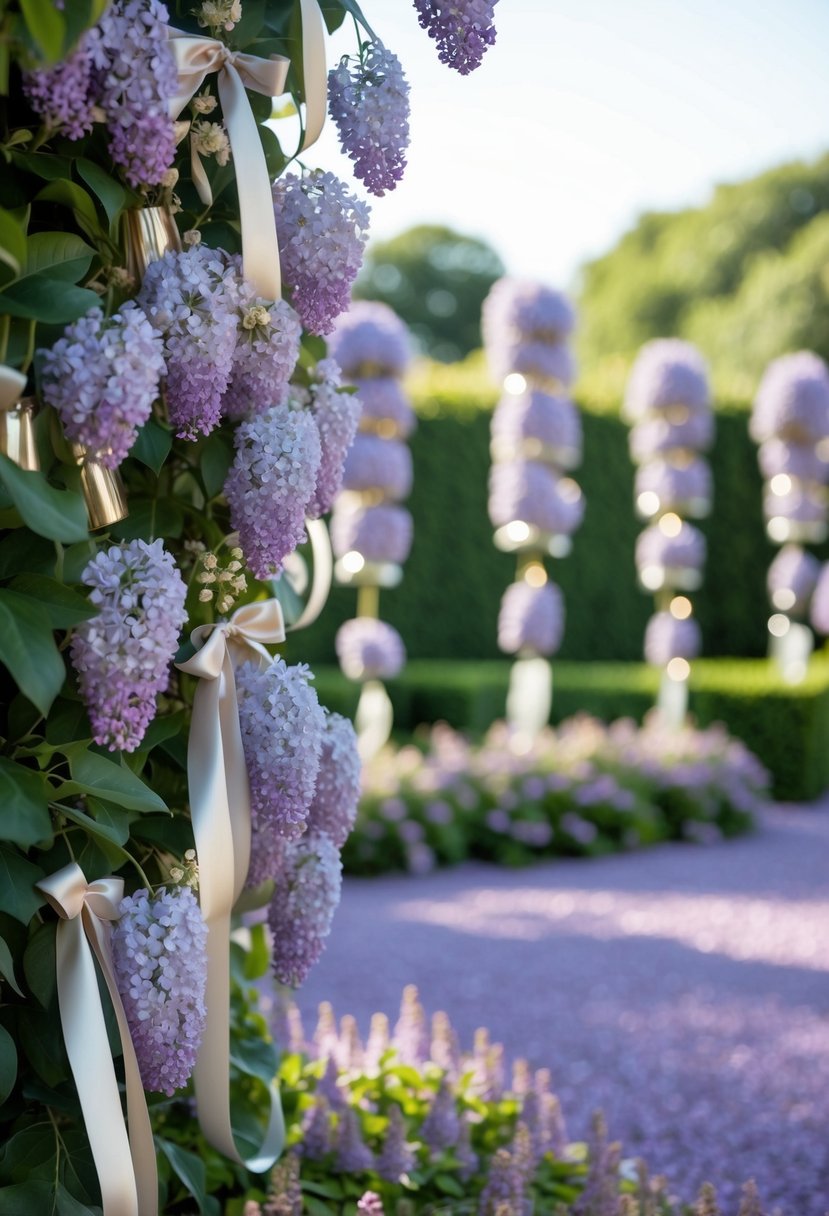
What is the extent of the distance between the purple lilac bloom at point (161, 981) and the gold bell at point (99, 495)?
369mm

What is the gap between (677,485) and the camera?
312 inches

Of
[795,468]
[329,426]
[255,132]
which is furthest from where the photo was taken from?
[795,468]

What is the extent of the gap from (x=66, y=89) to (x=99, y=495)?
0.35 metres

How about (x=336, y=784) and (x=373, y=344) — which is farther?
(x=373, y=344)

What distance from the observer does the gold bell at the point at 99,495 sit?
1.10m

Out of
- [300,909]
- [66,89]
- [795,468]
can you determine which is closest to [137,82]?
[66,89]

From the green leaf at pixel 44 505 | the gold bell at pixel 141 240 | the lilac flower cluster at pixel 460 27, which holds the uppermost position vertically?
the lilac flower cluster at pixel 460 27

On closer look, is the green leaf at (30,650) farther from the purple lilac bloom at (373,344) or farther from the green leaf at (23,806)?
the purple lilac bloom at (373,344)

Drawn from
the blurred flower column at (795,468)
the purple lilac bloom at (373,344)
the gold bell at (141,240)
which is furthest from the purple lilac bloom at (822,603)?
the gold bell at (141,240)

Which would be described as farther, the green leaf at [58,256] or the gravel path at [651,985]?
the gravel path at [651,985]

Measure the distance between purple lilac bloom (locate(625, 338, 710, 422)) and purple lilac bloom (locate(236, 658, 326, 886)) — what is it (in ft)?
22.9

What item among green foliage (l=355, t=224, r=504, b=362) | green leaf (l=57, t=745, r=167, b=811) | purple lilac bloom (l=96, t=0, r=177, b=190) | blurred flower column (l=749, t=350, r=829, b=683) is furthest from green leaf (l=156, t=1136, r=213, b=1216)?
green foliage (l=355, t=224, r=504, b=362)

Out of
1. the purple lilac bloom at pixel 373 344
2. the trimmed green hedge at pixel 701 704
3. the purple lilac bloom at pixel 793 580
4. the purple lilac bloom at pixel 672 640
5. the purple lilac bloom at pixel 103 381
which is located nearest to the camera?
the purple lilac bloom at pixel 103 381

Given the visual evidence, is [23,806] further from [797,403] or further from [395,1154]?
[797,403]
